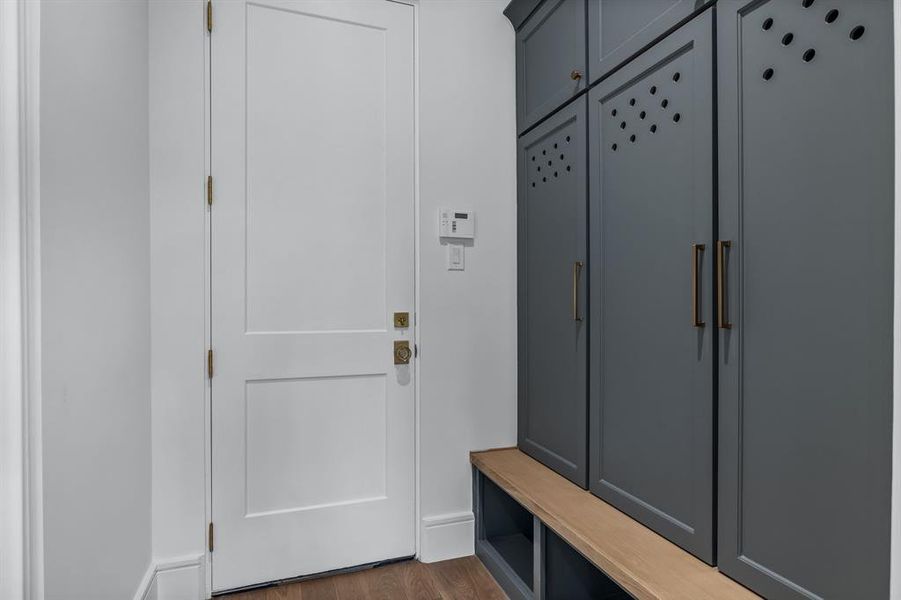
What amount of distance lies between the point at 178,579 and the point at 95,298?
110 centimetres

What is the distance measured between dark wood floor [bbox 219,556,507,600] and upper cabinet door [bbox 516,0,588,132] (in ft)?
5.95

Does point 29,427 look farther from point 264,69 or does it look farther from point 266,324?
point 264,69

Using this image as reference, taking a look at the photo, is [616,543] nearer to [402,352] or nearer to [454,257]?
[402,352]

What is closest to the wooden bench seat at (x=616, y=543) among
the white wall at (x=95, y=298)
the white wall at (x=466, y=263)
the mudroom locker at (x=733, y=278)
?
the mudroom locker at (x=733, y=278)

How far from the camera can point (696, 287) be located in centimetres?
130

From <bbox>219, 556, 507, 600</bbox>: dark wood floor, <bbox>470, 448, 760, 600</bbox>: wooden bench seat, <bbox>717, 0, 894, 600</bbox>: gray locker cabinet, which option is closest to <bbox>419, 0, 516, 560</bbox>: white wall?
<bbox>219, 556, 507, 600</bbox>: dark wood floor

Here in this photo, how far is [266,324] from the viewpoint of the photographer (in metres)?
1.94

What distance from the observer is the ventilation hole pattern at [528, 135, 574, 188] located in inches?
74.7

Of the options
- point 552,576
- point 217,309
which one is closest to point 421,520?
point 552,576

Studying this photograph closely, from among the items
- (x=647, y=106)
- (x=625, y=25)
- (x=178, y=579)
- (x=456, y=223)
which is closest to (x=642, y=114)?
(x=647, y=106)

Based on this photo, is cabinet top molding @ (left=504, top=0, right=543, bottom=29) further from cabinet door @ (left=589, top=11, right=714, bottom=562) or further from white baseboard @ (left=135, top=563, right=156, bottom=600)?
white baseboard @ (left=135, top=563, right=156, bottom=600)

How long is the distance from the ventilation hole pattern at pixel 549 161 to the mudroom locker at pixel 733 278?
2 cm

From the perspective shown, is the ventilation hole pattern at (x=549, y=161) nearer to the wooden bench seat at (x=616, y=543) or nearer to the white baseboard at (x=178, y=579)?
the wooden bench seat at (x=616, y=543)

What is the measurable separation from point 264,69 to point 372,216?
2.18 ft
